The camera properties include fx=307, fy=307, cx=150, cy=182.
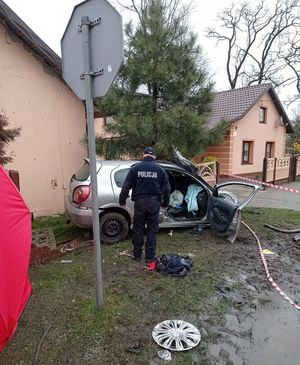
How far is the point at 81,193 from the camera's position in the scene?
17.8 feet

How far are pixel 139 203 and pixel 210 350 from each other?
7.45ft

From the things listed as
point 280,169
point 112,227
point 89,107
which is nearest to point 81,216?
point 112,227

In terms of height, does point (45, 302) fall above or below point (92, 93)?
below

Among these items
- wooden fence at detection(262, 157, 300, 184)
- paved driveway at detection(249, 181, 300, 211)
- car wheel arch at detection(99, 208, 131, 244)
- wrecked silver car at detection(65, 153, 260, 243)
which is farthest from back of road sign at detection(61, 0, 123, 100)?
wooden fence at detection(262, 157, 300, 184)

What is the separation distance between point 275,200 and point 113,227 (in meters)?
7.93

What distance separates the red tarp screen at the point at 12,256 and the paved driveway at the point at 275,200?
29.2 feet

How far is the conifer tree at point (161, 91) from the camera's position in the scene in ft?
25.0

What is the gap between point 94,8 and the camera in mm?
2783

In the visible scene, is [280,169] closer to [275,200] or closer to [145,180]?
[275,200]

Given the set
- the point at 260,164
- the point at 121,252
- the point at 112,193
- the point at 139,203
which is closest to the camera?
the point at 139,203

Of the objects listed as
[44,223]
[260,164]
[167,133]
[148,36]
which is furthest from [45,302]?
[260,164]

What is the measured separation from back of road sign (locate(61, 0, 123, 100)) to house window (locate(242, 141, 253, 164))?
17.5 metres

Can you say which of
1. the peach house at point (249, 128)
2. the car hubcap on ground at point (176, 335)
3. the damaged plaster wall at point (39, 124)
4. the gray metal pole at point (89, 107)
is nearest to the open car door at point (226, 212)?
the car hubcap on ground at point (176, 335)

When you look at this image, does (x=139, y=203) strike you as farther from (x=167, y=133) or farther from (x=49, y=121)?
(x=49, y=121)
